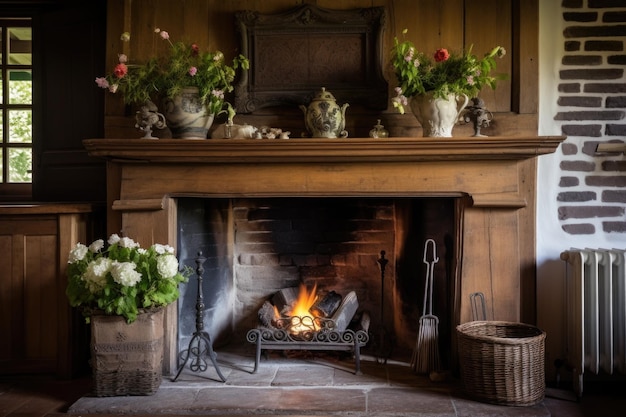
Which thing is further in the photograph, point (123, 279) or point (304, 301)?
point (304, 301)

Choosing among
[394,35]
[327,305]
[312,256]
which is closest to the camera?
[394,35]

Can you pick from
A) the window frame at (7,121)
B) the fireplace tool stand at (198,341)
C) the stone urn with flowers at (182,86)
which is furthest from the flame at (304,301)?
the window frame at (7,121)

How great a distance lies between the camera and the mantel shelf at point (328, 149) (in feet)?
8.88

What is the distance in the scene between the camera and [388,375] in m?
2.98

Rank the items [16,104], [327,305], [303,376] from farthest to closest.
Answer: [16,104] → [327,305] → [303,376]

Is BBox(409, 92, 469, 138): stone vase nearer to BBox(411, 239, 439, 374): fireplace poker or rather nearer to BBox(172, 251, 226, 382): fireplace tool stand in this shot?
BBox(411, 239, 439, 374): fireplace poker

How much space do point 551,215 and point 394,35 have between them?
A: 124cm

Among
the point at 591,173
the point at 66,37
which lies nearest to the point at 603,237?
the point at 591,173

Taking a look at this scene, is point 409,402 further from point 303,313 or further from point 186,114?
point 186,114

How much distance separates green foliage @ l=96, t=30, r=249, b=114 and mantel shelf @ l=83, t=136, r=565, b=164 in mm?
268

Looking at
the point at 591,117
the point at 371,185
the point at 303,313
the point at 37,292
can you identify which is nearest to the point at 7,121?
the point at 37,292

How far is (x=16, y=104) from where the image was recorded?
3.75 m

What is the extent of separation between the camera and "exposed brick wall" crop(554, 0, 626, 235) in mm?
3000

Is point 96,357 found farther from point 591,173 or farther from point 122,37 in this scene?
point 591,173
